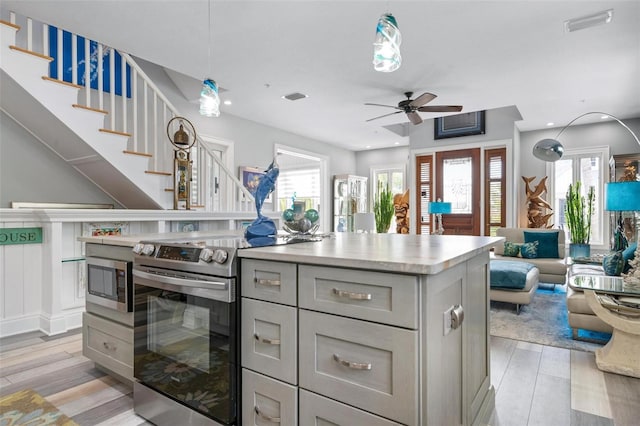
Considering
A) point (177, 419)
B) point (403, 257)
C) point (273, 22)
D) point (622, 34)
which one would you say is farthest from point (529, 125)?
point (177, 419)

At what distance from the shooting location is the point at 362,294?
1.19m

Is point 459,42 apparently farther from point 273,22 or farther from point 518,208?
point 518,208

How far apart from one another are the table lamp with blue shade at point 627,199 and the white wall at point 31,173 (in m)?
5.19

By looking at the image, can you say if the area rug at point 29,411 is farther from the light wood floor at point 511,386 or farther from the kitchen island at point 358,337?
the kitchen island at point 358,337

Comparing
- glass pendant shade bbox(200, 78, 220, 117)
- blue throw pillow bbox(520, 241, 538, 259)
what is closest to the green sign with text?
glass pendant shade bbox(200, 78, 220, 117)

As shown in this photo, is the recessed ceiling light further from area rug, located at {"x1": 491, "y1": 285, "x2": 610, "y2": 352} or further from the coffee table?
area rug, located at {"x1": 491, "y1": 285, "x2": 610, "y2": 352}

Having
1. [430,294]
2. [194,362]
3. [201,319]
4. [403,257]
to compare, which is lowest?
[194,362]

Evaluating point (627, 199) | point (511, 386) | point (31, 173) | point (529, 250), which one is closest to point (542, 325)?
point (627, 199)

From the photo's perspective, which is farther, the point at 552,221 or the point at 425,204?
the point at 425,204

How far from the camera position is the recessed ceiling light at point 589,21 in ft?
9.60

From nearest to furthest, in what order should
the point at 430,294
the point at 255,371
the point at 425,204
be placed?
1. the point at 430,294
2. the point at 255,371
3. the point at 425,204

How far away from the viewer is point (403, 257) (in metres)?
1.21

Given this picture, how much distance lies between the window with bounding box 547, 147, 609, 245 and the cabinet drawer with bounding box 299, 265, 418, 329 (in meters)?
7.12

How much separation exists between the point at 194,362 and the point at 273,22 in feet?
9.07
